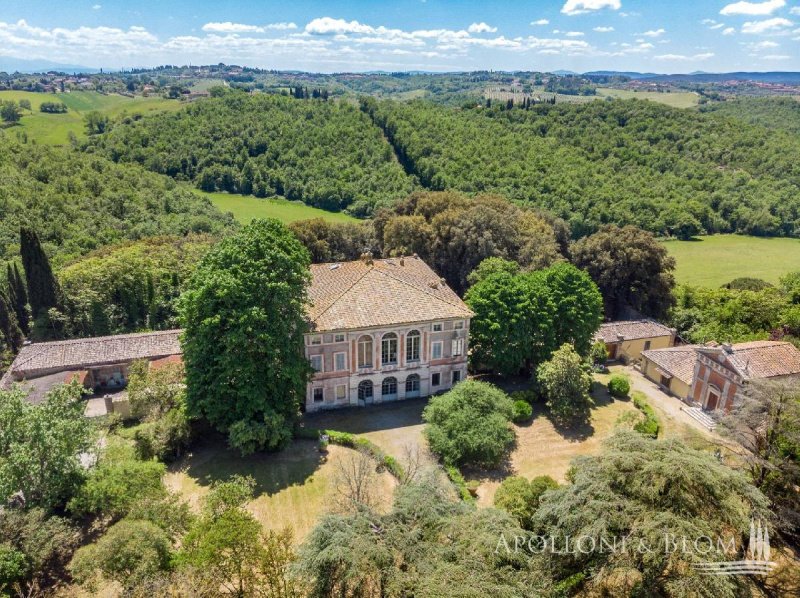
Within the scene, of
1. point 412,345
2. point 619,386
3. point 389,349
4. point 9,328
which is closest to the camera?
point 389,349

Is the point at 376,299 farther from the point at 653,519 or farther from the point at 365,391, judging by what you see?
the point at 653,519

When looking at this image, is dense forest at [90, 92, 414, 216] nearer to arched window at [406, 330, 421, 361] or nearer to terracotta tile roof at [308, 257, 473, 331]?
terracotta tile roof at [308, 257, 473, 331]

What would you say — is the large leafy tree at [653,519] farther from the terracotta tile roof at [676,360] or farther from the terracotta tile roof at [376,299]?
the terracotta tile roof at [676,360]

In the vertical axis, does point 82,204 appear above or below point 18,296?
above

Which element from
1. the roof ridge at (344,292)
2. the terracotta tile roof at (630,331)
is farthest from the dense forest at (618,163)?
the roof ridge at (344,292)

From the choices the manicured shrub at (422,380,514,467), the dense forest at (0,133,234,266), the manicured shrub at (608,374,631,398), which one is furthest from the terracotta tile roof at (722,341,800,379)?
the dense forest at (0,133,234,266)

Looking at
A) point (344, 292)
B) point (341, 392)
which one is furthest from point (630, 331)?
point (341, 392)

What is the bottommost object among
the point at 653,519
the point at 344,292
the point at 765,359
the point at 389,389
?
the point at 389,389
